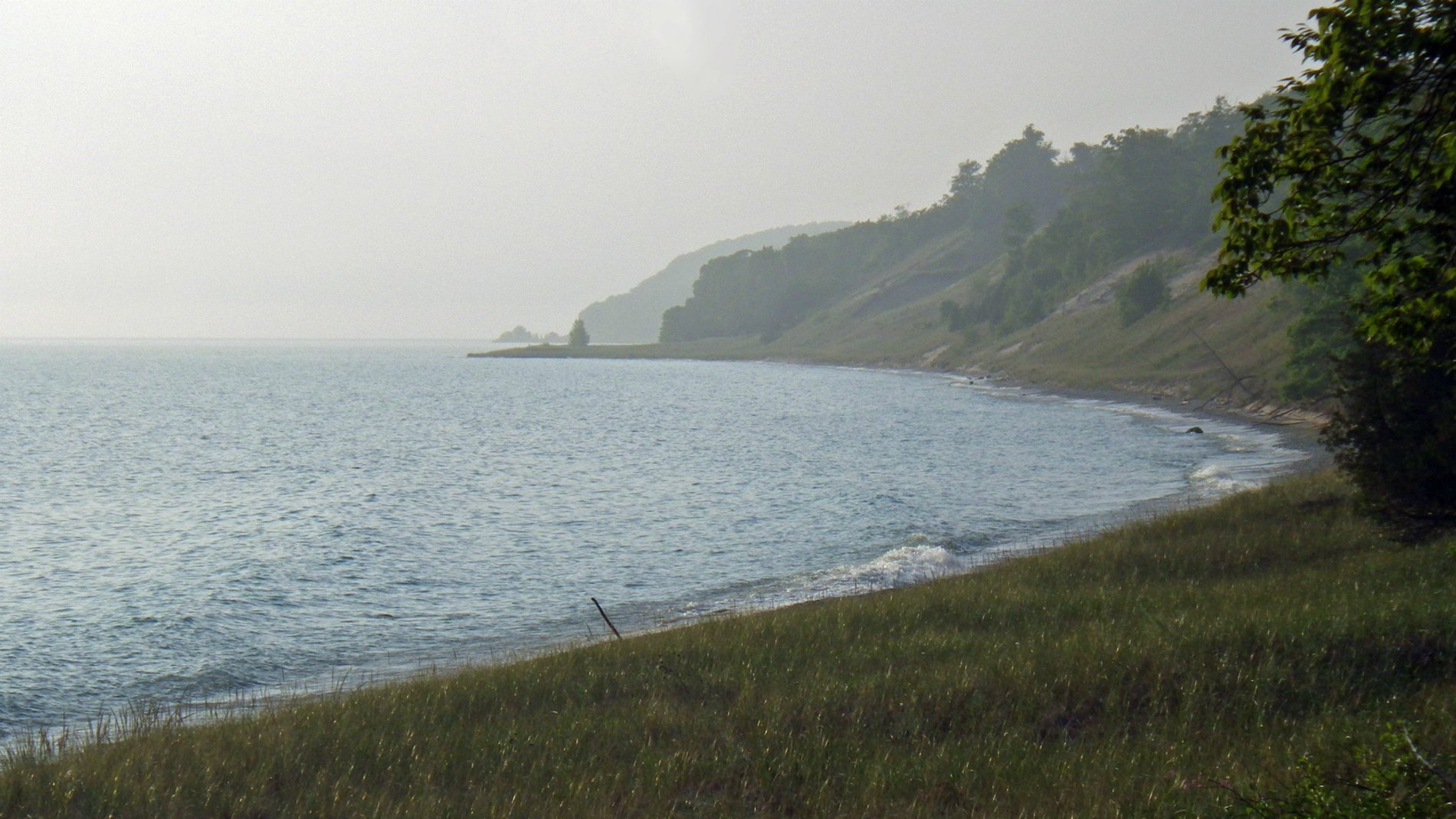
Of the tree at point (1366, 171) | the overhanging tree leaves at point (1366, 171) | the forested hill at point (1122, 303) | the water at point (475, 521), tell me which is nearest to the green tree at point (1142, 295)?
the forested hill at point (1122, 303)

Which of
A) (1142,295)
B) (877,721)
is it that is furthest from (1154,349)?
(877,721)

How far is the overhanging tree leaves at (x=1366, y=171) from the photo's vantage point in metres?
9.03

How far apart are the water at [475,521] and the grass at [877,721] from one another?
270 inches

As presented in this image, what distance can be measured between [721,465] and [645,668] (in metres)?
40.2

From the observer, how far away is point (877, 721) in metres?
12.2

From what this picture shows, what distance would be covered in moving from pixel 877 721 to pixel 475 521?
2864 centimetres

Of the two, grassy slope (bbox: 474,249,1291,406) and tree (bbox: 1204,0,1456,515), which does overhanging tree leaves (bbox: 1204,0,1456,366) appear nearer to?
tree (bbox: 1204,0,1456,515)

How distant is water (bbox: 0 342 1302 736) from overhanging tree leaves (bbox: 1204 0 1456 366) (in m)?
15.4

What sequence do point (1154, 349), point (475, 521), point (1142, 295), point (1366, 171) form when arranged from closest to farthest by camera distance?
point (1366, 171), point (475, 521), point (1154, 349), point (1142, 295)

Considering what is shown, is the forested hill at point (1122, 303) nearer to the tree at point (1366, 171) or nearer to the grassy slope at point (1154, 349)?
the grassy slope at point (1154, 349)

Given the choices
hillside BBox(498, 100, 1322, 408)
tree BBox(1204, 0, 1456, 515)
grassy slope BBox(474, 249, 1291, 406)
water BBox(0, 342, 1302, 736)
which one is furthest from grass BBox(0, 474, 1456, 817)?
hillside BBox(498, 100, 1322, 408)

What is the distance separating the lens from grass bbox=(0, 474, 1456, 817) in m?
9.69

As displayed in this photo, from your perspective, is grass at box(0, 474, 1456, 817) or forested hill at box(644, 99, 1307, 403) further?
forested hill at box(644, 99, 1307, 403)

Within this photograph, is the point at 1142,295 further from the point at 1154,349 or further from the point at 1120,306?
the point at 1154,349
